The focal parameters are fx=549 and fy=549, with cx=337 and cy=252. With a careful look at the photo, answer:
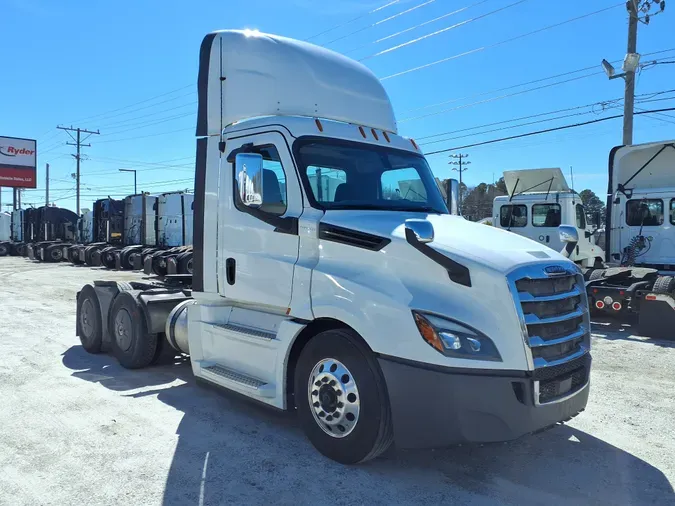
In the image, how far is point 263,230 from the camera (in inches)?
188

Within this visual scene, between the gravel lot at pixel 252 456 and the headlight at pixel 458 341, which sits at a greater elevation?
the headlight at pixel 458 341

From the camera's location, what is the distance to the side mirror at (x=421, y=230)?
12.3 ft

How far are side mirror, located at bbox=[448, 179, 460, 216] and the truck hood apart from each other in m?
1.21

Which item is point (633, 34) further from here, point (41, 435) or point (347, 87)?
point (41, 435)

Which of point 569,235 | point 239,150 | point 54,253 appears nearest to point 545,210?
point 569,235

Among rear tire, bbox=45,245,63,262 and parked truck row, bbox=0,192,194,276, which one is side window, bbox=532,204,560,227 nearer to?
parked truck row, bbox=0,192,194,276

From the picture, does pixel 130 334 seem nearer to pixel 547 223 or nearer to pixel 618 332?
pixel 618 332

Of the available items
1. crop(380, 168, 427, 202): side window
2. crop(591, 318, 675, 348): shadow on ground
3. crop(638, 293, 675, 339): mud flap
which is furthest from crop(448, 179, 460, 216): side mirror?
crop(638, 293, 675, 339): mud flap

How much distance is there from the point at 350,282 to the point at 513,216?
41.9ft

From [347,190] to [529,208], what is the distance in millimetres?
11988

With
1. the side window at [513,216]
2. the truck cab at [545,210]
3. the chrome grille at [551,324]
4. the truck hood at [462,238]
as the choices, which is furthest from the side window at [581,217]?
the chrome grille at [551,324]

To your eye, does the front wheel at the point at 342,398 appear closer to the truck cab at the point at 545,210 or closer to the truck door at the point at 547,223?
the truck cab at the point at 545,210

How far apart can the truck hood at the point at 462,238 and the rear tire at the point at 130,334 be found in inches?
142

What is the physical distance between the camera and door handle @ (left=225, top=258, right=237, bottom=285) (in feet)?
16.7
